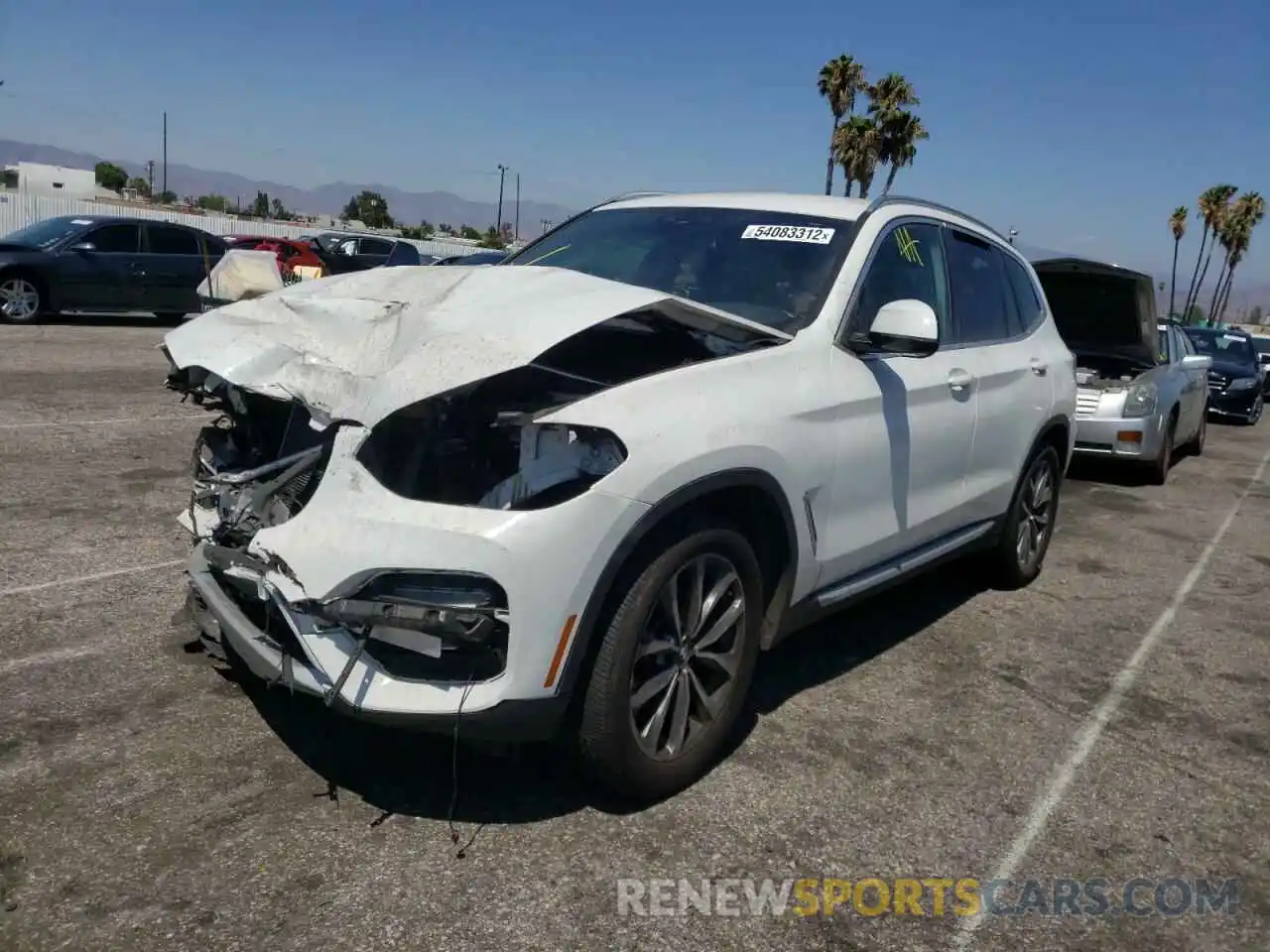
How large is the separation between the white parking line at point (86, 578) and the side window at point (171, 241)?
12383 millimetres

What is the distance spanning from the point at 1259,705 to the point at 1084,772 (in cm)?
132

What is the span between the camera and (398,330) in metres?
3.08

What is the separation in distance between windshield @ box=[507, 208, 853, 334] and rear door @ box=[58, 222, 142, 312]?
1275 cm

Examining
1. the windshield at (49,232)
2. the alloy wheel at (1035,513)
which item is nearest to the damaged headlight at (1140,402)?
the alloy wheel at (1035,513)

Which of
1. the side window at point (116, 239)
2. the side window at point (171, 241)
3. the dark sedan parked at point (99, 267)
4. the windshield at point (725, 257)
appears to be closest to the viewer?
the windshield at point (725, 257)

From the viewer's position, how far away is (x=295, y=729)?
3.52 meters

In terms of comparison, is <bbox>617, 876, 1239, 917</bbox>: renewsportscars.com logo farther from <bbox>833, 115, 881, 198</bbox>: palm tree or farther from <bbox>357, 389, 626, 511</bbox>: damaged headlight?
<bbox>833, 115, 881, 198</bbox>: palm tree

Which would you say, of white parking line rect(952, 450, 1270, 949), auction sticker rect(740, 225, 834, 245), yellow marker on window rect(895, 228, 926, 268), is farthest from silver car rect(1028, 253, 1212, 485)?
auction sticker rect(740, 225, 834, 245)

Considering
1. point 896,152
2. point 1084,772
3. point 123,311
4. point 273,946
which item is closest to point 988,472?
point 1084,772

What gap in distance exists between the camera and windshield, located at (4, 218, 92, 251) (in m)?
15.1

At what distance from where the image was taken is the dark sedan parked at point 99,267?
48.2 ft

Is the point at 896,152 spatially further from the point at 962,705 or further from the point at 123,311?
the point at 962,705

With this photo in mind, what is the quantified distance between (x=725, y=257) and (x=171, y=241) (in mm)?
14194

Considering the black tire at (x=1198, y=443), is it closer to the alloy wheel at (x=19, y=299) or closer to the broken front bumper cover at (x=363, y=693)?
the broken front bumper cover at (x=363, y=693)
